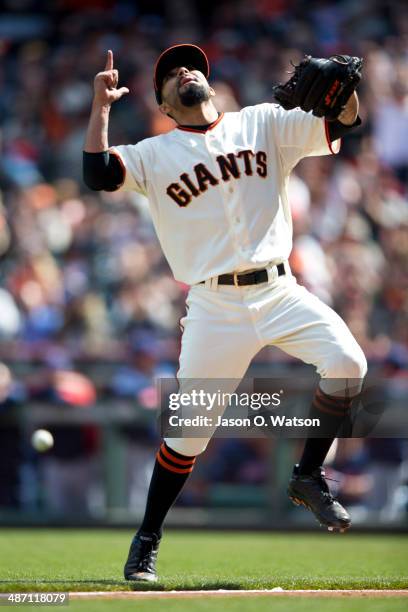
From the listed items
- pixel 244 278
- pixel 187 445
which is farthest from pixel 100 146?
pixel 187 445

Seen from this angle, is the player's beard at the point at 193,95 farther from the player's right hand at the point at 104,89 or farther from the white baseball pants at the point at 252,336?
the white baseball pants at the point at 252,336

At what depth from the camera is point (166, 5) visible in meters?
14.0

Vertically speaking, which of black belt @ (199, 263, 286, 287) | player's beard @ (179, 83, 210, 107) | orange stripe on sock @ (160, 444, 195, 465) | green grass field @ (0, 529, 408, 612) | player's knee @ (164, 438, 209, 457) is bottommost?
green grass field @ (0, 529, 408, 612)

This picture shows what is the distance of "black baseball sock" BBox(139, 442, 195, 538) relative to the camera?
15.7ft

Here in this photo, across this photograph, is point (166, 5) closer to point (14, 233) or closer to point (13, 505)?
point (14, 233)

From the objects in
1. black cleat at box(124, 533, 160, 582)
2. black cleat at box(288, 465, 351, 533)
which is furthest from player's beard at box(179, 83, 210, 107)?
black cleat at box(124, 533, 160, 582)

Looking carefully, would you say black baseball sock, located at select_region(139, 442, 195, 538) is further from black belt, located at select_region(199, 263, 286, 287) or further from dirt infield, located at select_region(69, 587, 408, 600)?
black belt, located at select_region(199, 263, 286, 287)

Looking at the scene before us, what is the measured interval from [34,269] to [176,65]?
16.4 feet

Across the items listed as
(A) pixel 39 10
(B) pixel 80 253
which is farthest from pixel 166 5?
(B) pixel 80 253

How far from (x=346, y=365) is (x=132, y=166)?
1.25m

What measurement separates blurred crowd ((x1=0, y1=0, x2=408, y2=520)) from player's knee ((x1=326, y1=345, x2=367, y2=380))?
398 cm

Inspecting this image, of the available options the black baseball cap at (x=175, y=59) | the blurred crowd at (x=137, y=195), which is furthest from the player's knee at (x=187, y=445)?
the blurred crowd at (x=137, y=195)

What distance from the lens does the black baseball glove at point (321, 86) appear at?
458 centimetres

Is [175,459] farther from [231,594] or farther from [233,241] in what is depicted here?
[233,241]
